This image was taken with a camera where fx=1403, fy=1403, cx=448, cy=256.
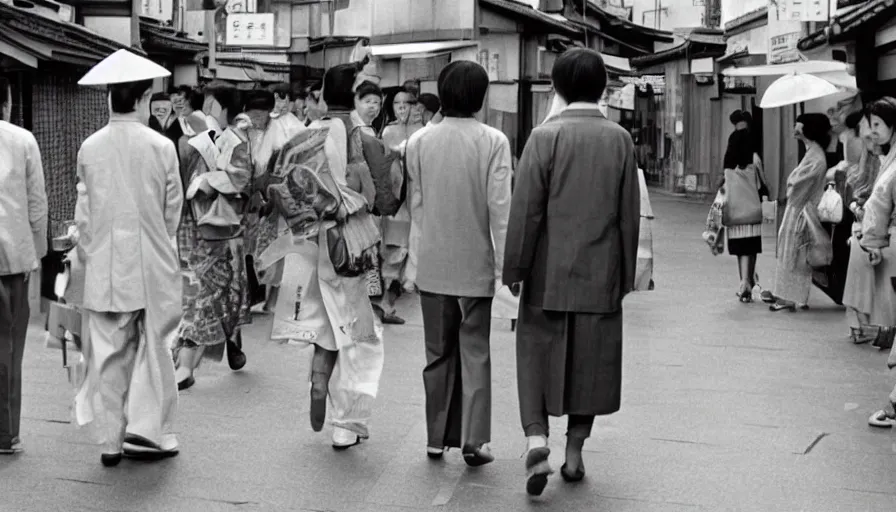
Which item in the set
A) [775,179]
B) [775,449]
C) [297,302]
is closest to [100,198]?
[297,302]

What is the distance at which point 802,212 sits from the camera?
13.5 metres

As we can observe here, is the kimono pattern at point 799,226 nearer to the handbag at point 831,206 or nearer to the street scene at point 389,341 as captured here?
the handbag at point 831,206

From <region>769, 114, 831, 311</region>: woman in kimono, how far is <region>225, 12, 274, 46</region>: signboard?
18.8m

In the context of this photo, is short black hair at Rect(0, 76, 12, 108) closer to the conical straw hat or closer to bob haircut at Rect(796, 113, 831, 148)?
the conical straw hat

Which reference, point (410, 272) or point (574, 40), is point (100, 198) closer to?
point (410, 272)

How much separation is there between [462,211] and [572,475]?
1.44 meters

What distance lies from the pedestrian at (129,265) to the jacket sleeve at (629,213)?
2281mm

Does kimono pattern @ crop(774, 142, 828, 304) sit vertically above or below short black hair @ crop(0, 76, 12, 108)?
below

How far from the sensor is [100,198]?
7.05 meters

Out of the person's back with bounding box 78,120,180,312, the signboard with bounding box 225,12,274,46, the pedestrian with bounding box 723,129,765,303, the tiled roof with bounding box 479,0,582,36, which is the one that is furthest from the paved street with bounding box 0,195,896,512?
the signboard with bounding box 225,12,274,46

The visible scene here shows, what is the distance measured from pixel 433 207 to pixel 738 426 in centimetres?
237

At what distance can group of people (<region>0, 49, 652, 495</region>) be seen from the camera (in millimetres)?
6633

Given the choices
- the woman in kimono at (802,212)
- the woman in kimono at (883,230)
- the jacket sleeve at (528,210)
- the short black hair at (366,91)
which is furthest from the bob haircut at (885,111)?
the woman in kimono at (802,212)

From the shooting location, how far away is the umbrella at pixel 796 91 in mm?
14516
